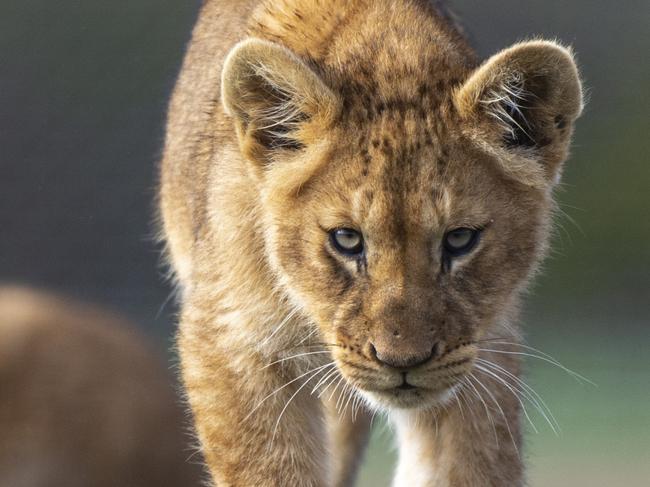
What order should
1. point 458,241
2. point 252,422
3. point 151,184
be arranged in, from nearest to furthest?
point 458,241
point 252,422
point 151,184

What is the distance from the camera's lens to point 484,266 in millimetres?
3625

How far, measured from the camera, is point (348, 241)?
358cm

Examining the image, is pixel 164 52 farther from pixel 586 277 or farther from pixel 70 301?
pixel 586 277

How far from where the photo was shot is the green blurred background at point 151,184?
8320 millimetres

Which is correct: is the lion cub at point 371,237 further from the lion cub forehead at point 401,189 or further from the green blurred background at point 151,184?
the green blurred background at point 151,184

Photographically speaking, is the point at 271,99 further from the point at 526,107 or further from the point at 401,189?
the point at 526,107

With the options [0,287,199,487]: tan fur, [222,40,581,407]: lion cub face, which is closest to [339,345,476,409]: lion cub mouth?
[222,40,581,407]: lion cub face

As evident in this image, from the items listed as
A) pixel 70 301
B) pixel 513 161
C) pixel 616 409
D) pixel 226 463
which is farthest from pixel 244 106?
pixel 616 409

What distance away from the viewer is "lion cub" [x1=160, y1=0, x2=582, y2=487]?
353cm

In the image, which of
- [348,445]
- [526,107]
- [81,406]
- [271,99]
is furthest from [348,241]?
[81,406]

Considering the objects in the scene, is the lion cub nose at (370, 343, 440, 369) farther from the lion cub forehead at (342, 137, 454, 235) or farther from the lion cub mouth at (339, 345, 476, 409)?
the lion cub forehead at (342, 137, 454, 235)

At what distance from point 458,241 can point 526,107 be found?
434mm

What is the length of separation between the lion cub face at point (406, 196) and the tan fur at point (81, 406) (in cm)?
282

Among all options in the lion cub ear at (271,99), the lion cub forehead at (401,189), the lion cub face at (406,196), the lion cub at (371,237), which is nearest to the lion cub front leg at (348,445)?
the lion cub at (371,237)
